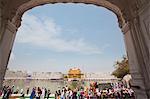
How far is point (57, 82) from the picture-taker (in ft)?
80.8

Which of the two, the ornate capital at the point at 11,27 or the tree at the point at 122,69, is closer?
the ornate capital at the point at 11,27

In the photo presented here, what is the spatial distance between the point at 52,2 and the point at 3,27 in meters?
1.85

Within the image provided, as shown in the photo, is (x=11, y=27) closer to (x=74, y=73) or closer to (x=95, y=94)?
(x=95, y=94)

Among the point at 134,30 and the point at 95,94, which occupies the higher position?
the point at 134,30

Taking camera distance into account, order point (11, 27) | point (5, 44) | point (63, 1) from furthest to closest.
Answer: point (63, 1) → point (11, 27) → point (5, 44)

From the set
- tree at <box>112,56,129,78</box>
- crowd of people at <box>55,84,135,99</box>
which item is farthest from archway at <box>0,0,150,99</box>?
tree at <box>112,56,129,78</box>

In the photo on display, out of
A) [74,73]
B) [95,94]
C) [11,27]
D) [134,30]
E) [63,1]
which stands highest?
[74,73]

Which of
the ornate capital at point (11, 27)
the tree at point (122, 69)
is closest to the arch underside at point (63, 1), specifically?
the ornate capital at point (11, 27)

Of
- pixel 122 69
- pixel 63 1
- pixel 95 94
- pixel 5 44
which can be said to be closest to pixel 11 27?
pixel 5 44

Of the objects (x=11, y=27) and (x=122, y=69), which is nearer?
(x=11, y=27)

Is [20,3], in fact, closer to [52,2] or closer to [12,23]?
[12,23]

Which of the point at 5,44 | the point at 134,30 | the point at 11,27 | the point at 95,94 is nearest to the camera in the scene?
the point at 134,30

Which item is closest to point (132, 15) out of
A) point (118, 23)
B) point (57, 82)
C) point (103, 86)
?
point (118, 23)

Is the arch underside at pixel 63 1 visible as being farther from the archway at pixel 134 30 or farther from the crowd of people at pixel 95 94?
the crowd of people at pixel 95 94
